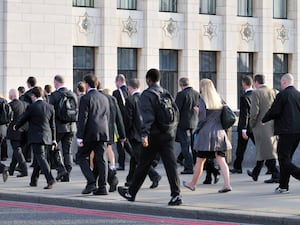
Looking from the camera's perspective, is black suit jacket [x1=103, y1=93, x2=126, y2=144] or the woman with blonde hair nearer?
the woman with blonde hair

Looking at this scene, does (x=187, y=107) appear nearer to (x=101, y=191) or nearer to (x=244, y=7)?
(x=101, y=191)

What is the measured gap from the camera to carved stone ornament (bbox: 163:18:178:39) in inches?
1499

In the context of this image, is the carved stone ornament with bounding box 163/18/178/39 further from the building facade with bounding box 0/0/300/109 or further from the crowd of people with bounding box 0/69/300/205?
the crowd of people with bounding box 0/69/300/205

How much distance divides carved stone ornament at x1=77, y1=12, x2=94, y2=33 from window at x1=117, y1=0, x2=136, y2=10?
4.78 feet

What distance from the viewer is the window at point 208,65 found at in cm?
3975

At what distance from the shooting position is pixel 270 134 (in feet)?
63.0

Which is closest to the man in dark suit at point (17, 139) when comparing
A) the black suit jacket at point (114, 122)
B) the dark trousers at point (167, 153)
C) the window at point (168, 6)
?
the black suit jacket at point (114, 122)

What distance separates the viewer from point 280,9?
42000mm

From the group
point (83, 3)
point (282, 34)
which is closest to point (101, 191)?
point (83, 3)

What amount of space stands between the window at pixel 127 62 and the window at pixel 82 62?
3.81ft

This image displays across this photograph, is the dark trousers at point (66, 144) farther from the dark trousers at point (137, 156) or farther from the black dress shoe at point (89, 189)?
the black dress shoe at point (89, 189)

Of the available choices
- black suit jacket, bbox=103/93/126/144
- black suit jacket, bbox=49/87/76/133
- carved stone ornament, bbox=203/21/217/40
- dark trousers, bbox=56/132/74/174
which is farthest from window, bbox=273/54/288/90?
black suit jacket, bbox=103/93/126/144

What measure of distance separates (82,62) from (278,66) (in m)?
9.53

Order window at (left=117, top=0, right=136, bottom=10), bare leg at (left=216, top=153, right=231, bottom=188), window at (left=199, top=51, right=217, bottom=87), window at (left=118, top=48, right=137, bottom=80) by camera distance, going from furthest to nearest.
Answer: window at (left=199, top=51, right=217, bottom=87) → window at (left=118, top=48, right=137, bottom=80) → window at (left=117, top=0, right=136, bottom=10) → bare leg at (left=216, top=153, right=231, bottom=188)
